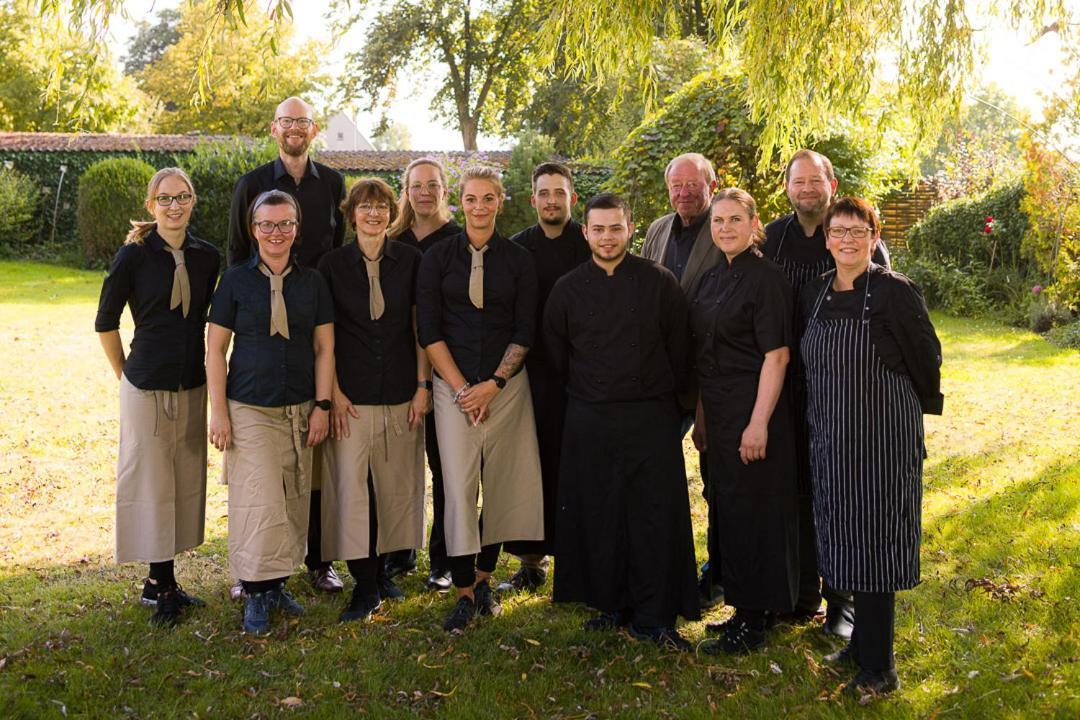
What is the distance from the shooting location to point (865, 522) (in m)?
3.87

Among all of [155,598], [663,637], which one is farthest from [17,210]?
[663,637]

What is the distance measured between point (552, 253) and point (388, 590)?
1934 mm

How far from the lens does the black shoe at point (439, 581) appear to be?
17.4 feet

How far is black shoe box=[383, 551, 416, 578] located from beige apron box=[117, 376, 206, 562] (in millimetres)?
1217

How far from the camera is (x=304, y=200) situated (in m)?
5.16

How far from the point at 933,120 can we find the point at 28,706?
5.87 meters

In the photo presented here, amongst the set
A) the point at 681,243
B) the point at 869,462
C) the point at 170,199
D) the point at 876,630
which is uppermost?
the point at 170,199

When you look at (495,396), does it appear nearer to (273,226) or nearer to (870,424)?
(273,226)

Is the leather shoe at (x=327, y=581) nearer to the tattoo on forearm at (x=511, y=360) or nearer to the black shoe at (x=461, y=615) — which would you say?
the black shoe at (x=461, y=615)

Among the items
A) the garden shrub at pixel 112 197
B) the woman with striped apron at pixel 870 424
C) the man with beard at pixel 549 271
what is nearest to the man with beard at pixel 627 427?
the man with beard at pixel 549 271

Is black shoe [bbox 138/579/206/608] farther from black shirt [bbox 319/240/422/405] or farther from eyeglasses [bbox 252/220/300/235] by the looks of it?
eyeglasses [bbox 252/220/300/235]

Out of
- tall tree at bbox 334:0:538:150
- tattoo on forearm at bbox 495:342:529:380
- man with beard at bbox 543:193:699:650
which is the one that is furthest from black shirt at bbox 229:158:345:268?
tall tree at bbox 334:0:538:150

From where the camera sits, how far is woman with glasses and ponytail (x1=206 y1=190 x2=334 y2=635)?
4426mm

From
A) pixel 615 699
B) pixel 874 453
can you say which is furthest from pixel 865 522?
pixel 615 699
